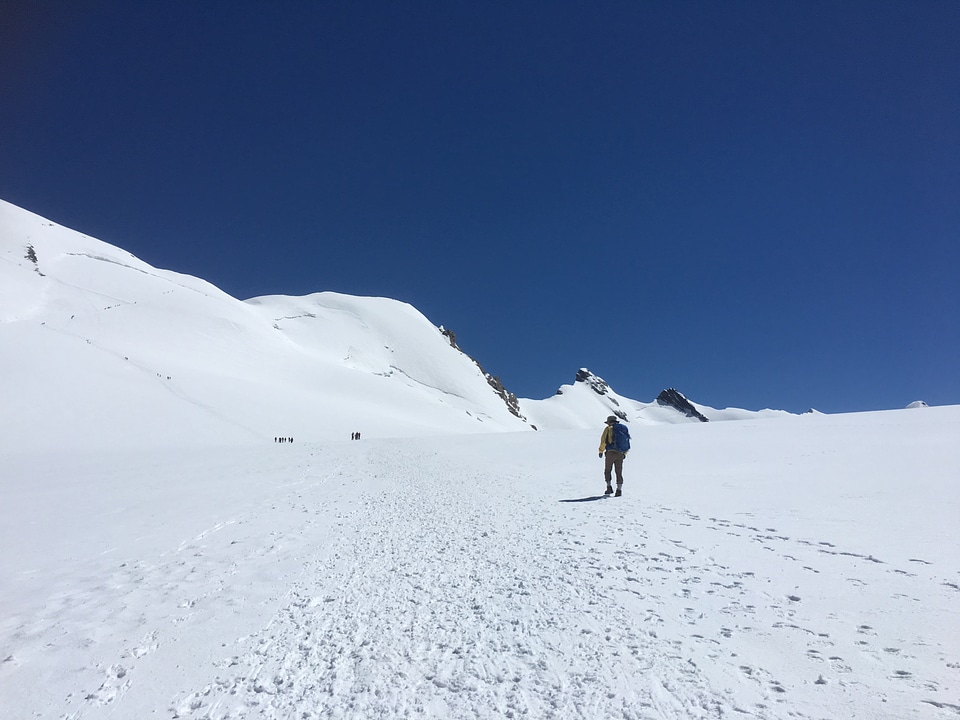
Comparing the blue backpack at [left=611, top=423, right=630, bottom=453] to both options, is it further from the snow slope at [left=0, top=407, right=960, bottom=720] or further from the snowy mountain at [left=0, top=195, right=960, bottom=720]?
the snow slope at [left=0, top=407, right=960, bottom=720]

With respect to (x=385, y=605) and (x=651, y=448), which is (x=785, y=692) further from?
(x=651, y=448)

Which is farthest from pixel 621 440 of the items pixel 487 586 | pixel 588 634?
pixel 588 634

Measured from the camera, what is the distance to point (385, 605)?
5.32 meters

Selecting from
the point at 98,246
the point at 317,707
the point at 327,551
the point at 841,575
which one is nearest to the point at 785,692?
the point at 841,575

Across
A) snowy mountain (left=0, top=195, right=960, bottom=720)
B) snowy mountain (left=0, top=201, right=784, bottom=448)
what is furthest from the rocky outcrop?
snowy mountain (left=0, top=195, right=960, bottom=720)

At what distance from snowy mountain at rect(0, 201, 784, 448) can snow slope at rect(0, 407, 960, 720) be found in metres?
20.4

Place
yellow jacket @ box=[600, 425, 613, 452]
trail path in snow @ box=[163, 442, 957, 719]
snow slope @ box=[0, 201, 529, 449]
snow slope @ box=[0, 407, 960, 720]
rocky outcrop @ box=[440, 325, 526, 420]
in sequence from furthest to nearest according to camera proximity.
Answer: rocky outcrop @ box=[440, 325, 526, 420] → snow slope @ box=[0, 201, 529, 449] → yellow jacket @ box=[600, 425, 613, 452] → snow slope @ box=[0, 407, 960, 720] → trail path in snow @ box=[163, 442, 957, 719]

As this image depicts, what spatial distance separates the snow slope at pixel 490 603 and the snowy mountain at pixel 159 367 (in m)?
20.4

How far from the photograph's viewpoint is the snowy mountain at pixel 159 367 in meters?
28.9

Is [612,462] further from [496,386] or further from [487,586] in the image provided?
[496,386]

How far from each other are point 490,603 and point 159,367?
43683 millimetres

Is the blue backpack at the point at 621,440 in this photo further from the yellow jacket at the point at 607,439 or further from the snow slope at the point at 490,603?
the snow slope at the point at 490,603

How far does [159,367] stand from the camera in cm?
4044

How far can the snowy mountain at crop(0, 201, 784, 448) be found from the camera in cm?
2889
